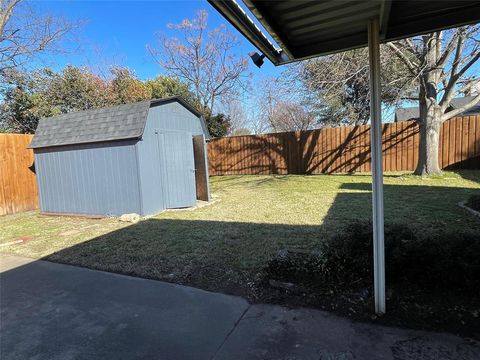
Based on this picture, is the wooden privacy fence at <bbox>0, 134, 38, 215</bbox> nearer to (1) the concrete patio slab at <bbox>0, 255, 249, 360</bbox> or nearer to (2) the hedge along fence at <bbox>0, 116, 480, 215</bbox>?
(2) the hedge along fence at <bbox>0, 116, 480, 215</bbox>

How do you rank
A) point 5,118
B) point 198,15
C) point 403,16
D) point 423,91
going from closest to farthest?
point 403,16, point 423,91, point 5,118, point 198,15

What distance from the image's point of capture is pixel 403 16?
264cm

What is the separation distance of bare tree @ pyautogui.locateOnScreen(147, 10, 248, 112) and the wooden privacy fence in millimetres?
12581

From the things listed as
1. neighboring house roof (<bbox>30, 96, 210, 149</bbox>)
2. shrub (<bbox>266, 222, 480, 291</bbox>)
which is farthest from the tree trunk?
shrub (<bbox>266, 222, 480, 291</bbox>)

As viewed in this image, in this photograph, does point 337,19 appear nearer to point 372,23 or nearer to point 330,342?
point 372,23

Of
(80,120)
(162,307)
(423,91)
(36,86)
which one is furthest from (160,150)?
(36,86)

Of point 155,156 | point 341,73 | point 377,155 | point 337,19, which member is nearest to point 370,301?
point 377,155

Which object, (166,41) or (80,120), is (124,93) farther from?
(80,120)

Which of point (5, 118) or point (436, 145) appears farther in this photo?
point (5, 118)

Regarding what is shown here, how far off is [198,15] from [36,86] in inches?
402

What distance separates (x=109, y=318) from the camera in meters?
2.67

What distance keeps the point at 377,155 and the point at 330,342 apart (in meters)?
1.45

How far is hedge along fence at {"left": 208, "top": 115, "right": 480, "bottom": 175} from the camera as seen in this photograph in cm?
1058

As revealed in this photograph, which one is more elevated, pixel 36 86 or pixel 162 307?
pixel 36 86
